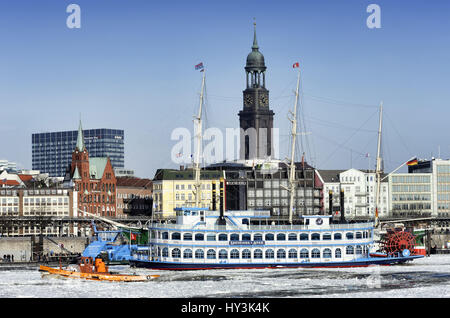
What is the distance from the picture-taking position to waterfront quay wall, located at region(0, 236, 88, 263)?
485 ft

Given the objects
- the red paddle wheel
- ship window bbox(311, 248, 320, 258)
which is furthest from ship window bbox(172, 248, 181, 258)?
the red paddle wheel

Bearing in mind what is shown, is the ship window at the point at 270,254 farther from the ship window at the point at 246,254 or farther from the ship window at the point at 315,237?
the ship window at the point at 315,237

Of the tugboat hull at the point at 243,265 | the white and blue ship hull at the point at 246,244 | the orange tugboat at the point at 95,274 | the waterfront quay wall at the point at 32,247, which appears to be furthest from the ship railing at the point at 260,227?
the waterfront quay wall at the point at 32,247

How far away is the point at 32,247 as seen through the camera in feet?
481

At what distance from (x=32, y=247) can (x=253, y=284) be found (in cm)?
5578

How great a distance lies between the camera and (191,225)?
391 ft

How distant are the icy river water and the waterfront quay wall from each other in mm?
28144

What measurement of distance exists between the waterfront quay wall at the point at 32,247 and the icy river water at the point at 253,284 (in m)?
28.1

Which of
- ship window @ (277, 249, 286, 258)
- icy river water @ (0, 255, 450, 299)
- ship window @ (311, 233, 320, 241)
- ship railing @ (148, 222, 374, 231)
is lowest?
icy river water @ (0, 255, 450, 299)

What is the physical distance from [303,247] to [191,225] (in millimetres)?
12616

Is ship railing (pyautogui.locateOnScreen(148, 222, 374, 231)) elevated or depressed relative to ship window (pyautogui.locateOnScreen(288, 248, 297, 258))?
elevated

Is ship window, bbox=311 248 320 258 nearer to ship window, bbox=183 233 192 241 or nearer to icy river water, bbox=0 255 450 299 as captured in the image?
icy river water, bbox=0 255 450 299

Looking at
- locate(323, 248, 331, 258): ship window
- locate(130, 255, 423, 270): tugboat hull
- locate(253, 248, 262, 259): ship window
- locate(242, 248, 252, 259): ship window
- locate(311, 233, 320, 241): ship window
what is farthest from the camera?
locate(311, 233, 320, 241): ship window
